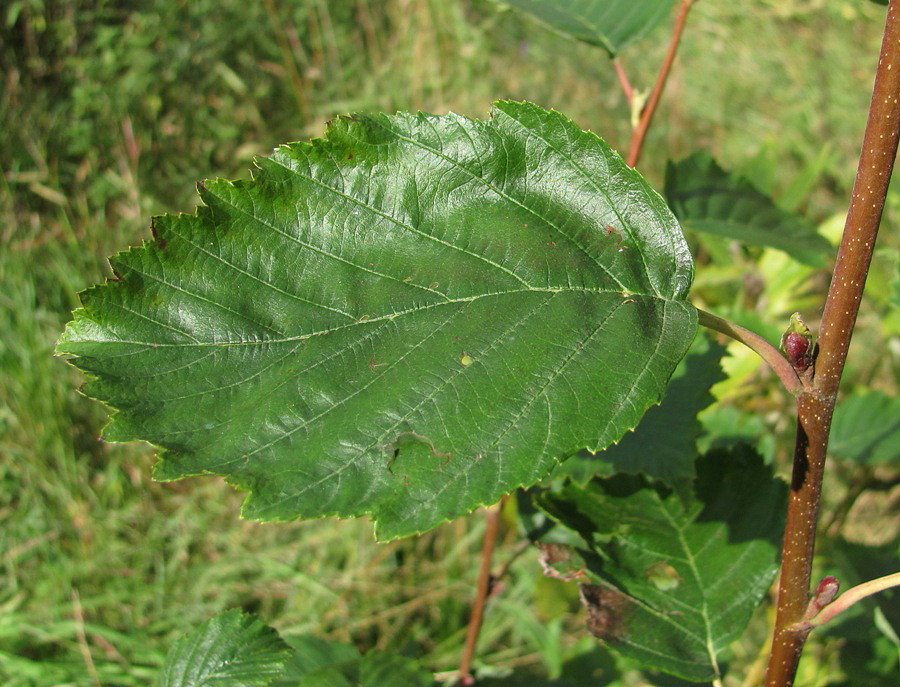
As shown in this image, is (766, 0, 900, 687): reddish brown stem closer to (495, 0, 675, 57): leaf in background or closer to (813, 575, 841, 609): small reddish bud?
(813, 575, 841, 609): small reddish bud

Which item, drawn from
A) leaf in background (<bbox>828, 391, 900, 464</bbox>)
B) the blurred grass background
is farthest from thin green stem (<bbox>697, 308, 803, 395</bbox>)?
leaf in background (<bbox>828, 391, 900, 464</bbox>)

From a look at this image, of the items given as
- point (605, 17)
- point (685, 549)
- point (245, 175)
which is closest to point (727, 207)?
point (605, 17)

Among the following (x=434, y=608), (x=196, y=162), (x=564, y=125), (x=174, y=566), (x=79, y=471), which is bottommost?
(x=434, y=608)

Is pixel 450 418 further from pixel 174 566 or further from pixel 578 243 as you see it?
pixel 174 566

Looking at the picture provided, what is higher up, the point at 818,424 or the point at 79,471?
the point at 818,424

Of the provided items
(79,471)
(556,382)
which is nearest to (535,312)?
(556,382)

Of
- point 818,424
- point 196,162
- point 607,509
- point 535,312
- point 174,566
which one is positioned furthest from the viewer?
point 196,162

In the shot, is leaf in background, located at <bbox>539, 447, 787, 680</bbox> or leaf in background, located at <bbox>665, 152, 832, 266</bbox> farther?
leaf in background, located at <bbox>665, 152, 832, 266</bbox>

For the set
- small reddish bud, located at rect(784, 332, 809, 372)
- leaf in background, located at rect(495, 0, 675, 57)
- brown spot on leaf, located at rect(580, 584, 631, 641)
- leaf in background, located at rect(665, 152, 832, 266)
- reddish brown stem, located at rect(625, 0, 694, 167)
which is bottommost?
brown spot on leaf, located at rect(580, 584, 631, 641)

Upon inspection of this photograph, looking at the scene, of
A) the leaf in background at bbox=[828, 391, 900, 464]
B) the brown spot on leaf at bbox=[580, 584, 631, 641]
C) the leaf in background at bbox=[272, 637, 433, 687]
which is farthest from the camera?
the leaf in background at bbox=[828, 391, 900, 464]
